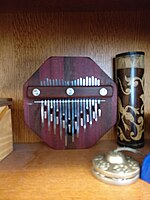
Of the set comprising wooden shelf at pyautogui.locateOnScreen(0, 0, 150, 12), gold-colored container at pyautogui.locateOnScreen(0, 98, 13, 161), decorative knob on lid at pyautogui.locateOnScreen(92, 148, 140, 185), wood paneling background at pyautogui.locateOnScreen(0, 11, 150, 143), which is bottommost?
decorative knob on lid at pyautogui.locateOnScreen(92, 148, 140, 185)

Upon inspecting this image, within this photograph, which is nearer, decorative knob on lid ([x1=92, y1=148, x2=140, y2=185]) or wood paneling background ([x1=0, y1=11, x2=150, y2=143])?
decorative knob on lid ([x1=92, y1=148, x2=140, y2=185])

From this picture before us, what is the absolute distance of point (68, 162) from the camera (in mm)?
491

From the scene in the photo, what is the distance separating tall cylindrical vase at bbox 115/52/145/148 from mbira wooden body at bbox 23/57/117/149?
36mm

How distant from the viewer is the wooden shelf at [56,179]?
348 mm

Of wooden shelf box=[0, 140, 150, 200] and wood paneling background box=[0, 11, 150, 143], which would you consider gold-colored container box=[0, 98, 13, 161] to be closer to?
wooden shelf box=[0, 140, 150, 200]

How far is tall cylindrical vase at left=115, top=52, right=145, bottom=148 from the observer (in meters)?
0.59

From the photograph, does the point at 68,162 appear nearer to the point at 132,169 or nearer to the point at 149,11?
the point at 132,169

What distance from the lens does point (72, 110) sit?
1.95 ft

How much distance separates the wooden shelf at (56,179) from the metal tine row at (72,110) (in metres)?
0.07

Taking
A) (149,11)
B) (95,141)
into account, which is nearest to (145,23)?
(149,11)

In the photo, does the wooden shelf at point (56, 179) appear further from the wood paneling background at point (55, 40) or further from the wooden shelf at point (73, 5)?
the wooden shelf at point (73, 5)

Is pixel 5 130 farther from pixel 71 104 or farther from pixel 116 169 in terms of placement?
pixel 116 169

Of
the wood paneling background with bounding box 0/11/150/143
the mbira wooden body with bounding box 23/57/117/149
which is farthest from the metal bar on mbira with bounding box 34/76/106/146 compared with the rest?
the wood paneling background with bounding box 0/11/150/143

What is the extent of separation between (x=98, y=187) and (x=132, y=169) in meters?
0.07
